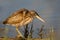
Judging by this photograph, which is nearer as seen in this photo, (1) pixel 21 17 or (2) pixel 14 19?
(2) pixel 14 19

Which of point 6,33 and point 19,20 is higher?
point 19,20

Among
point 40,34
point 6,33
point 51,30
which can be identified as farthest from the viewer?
point 40,34

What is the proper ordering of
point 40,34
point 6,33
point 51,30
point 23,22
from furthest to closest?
point 23,22
point 40,34
point 51,30
point 6,33

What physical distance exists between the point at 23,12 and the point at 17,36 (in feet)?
1.90

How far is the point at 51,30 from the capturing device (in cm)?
295

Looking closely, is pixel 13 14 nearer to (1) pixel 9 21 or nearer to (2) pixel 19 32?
(1) pixel 9 21

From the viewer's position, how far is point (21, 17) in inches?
171

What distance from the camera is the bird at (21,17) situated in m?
4.20

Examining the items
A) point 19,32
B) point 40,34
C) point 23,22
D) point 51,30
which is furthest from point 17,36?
point 51,30

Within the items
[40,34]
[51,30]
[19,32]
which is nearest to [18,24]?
[19,32]

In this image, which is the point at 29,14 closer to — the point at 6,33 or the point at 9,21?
the point at 9,21

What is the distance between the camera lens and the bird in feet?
13.8

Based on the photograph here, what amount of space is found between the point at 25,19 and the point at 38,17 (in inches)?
10.7

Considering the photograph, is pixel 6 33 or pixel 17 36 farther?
pixel 17 36
